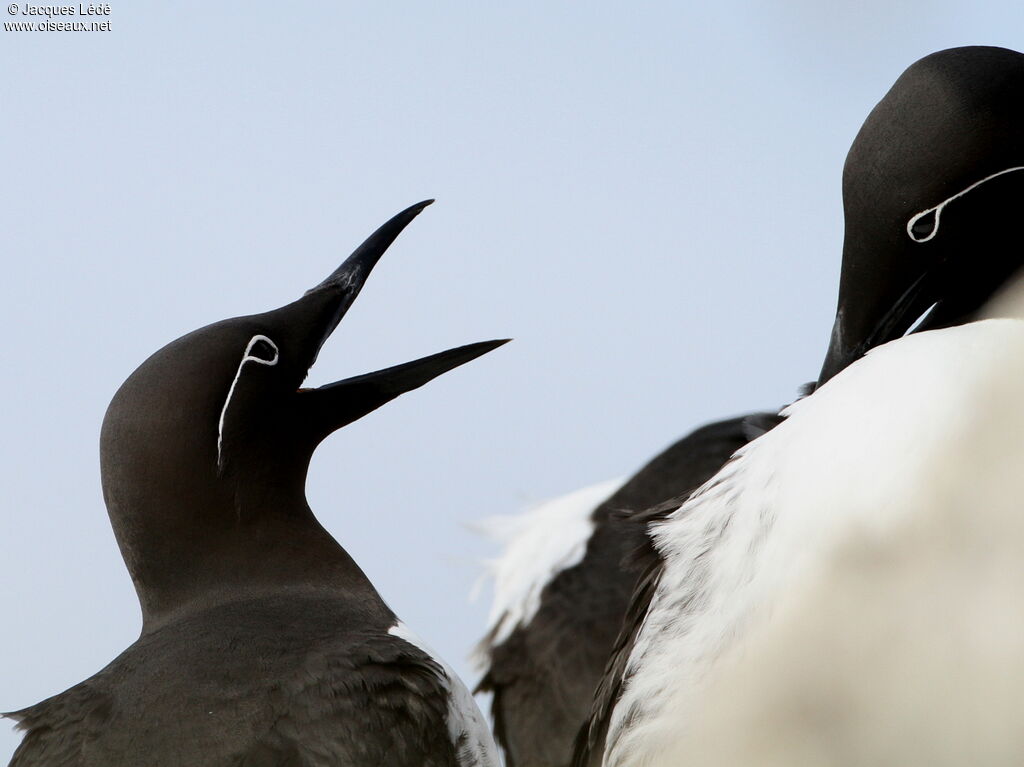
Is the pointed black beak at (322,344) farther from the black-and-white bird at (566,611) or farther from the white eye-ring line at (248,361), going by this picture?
the black-and-white bird at (566,611)

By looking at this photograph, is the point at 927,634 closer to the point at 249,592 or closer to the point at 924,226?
the point at 924,226

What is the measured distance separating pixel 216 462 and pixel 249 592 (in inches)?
16.7

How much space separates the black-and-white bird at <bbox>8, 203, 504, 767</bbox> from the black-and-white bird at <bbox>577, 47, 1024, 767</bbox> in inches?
23.7

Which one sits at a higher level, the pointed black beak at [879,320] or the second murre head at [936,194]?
the second murre head at [936,194]

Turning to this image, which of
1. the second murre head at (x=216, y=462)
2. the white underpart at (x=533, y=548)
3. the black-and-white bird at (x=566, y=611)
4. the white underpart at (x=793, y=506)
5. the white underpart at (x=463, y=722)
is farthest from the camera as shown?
the white underpart at (x=533, y=548)

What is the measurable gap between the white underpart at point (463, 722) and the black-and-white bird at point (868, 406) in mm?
370

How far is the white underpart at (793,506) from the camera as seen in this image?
3.06 meters

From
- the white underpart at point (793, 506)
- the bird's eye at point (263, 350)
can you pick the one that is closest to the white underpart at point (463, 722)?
the white underpart at point (793, 506)

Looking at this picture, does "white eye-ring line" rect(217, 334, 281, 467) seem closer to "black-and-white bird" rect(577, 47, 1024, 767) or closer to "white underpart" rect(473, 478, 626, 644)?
"black-and-white bird" rect(577, 47, 1024, 767)

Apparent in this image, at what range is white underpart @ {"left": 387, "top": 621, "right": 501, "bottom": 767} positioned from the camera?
14.0 feet

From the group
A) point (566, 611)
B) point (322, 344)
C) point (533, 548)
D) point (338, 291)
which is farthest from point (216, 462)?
point (533, 548)

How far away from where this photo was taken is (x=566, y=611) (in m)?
6.66

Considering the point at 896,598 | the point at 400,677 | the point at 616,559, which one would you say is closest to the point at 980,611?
the point at 896,598

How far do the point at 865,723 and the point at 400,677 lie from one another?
151 centimetres
